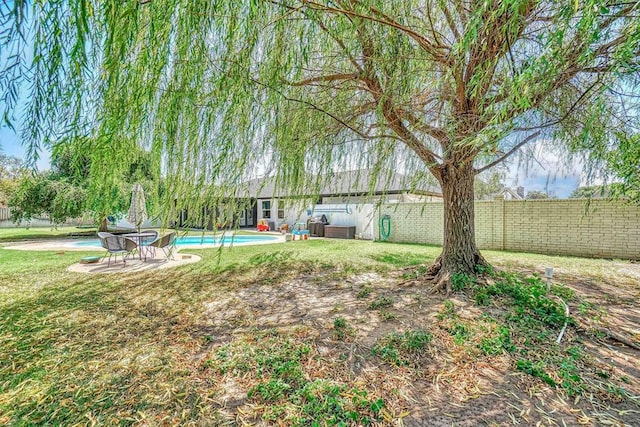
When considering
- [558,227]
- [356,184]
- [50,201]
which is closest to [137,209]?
[356,184]

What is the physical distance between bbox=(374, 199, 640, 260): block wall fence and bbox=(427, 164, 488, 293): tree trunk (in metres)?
1.69

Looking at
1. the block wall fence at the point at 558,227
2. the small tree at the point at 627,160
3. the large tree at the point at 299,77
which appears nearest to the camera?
the large tree at the point at 299,77

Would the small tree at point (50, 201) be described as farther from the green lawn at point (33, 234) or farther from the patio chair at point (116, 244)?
the patio chair at point (116, 244)

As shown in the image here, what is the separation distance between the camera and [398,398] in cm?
221

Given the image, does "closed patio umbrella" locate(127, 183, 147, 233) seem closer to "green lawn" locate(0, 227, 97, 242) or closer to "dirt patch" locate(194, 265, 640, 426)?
"dirt patch" locate(194, 265, 640, 426)

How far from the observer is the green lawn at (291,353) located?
2.13 metres

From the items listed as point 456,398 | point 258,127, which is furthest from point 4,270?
point 456,398

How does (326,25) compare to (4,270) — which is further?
(4,270)

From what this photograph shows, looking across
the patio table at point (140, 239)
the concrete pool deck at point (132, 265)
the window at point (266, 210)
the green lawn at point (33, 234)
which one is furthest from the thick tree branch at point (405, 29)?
the window at point (266, 210)

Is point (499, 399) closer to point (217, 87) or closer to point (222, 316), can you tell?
point (222, 316)

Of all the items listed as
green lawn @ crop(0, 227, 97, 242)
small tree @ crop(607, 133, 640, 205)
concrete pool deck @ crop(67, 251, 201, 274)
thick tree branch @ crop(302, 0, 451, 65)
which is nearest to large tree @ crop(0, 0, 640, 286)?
thick tree branch @ crop(302, 0, 451, 65)

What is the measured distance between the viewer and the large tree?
2.03 metres

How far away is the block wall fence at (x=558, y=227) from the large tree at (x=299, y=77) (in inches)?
136

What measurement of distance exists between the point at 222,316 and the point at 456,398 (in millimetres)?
2955
